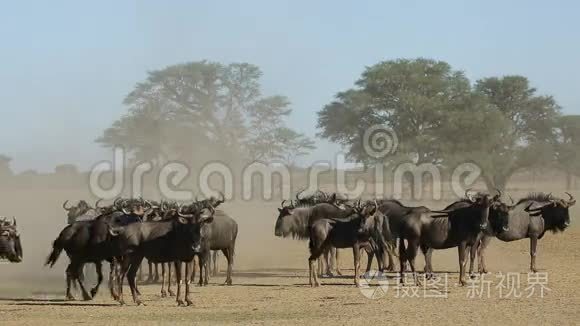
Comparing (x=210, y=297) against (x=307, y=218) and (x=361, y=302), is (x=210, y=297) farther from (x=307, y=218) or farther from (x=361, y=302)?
(x=307, y=218)

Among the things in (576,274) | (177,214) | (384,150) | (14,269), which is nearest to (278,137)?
(384,150)

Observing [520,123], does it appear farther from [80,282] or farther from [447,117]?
[80,282]

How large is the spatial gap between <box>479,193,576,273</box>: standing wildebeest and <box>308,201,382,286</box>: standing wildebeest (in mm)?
3253

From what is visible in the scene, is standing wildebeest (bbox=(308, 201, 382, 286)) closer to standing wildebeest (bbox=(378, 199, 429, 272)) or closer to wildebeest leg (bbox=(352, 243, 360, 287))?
wildebeest leg (bbox=(352, 243, 360, 287))

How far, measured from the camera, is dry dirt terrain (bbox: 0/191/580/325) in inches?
657

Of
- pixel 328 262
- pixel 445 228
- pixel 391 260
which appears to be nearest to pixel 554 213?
pixel 391 260

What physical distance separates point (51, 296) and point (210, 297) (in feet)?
10.6

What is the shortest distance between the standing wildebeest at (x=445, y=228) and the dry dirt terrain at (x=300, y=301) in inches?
33.7

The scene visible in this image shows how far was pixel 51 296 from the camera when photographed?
2123 centimetres

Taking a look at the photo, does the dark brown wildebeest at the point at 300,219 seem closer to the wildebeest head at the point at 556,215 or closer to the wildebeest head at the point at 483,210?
the wildebeest head at the point at 483,210

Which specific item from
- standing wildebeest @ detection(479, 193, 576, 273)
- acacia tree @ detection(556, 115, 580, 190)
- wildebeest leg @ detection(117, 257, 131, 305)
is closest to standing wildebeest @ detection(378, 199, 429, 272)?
standing wildebeest @ detection(479, 193, 576, 273)

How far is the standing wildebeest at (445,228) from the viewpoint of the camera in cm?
2194

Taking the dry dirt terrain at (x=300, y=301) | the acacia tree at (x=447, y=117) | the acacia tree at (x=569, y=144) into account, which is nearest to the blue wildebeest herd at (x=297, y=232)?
the dry dirt terrain at (x=300, y=301)

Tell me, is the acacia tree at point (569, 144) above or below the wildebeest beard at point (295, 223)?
above
